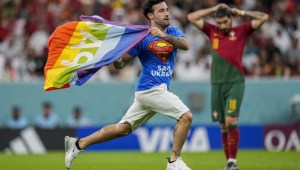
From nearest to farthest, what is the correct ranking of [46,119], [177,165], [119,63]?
[177,165] → [119,63] → [46,119]

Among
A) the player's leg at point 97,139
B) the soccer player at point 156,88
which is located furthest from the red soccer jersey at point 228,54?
the player's leg at point 97,139

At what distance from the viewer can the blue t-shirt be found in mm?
12375

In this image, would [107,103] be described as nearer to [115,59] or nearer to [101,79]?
[101,79]

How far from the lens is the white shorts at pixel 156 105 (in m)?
12.3

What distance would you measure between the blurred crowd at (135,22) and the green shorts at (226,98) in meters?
8.76

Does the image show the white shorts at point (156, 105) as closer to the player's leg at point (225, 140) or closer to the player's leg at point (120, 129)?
the player's leg at point (120, 129)

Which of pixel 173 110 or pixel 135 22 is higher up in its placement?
pixel 173 110

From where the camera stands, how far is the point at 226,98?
1488 centimetres

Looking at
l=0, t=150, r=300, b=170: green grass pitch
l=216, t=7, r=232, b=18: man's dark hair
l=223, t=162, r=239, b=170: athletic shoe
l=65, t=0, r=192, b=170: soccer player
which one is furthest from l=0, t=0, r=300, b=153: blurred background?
l=65, t=0, r=192, b=170: soccer player

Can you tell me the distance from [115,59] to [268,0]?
46.7 ft

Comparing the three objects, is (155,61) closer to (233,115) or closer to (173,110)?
(173,110)

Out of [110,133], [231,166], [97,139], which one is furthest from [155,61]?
[231,166]

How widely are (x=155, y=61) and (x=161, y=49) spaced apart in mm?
208

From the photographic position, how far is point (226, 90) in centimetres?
1491
